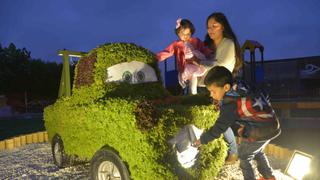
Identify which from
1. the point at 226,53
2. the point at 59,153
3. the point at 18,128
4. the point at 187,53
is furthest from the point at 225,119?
the point at 18,128

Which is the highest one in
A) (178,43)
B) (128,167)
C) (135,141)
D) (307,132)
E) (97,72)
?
(178,43)

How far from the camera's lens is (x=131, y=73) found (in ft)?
14.1

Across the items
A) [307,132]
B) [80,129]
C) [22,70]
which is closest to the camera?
[80,129]

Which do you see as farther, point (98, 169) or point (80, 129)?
point (80, 129)

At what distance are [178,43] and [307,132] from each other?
799cm

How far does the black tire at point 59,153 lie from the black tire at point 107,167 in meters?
1.41

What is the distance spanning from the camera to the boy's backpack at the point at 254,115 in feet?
10.5

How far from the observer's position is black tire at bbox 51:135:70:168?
4.88 metres

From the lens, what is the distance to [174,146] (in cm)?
331

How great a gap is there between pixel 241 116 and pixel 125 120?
1141mm

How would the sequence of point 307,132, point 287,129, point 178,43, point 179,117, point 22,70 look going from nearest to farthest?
point 179,117
point 178,43
point 307,132
point 287,129
point 22,70

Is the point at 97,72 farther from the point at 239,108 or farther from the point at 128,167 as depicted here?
the point at 239,108

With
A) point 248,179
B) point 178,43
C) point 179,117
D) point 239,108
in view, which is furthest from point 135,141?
point 178,43

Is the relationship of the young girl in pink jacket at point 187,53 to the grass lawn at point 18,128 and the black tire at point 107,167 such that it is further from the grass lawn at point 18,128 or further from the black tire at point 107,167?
the grass lawn at point 18,128
